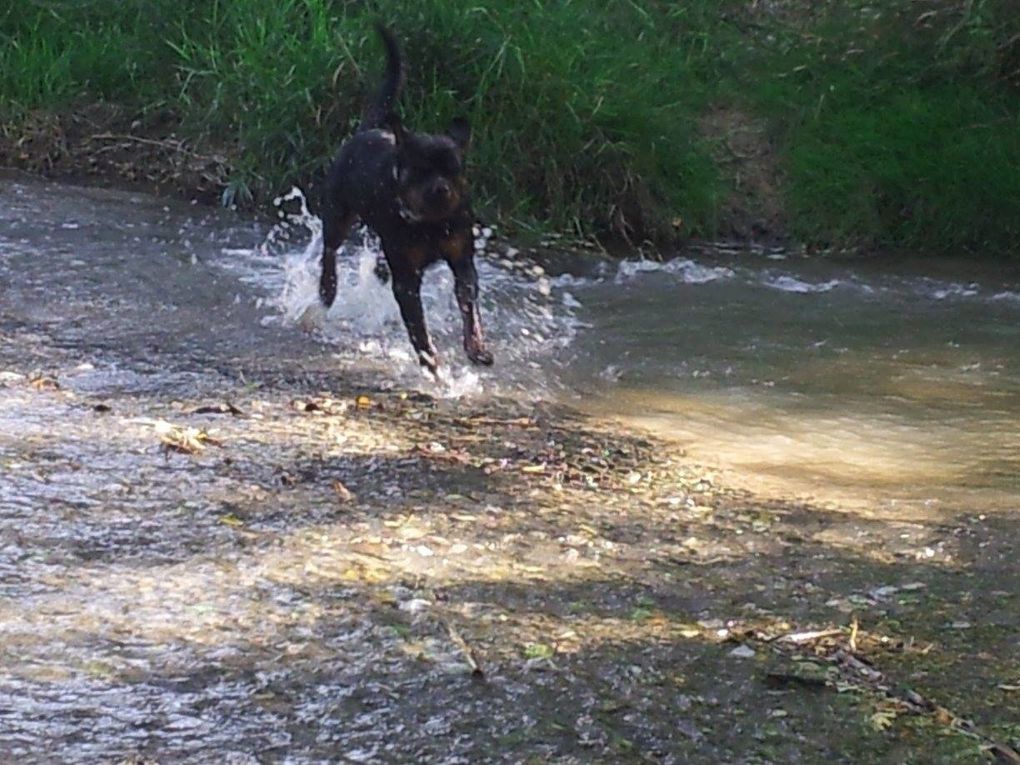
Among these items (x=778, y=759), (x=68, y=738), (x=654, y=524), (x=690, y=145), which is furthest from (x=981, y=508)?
(x=690, y=145)

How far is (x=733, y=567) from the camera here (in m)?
3.82

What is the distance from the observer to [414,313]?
599cm

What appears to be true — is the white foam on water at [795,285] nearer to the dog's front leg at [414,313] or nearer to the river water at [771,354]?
the river water at [771,354]

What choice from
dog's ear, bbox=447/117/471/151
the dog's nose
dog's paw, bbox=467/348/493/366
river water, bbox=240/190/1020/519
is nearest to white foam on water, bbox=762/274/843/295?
river water, bbox=240/190/1020/519

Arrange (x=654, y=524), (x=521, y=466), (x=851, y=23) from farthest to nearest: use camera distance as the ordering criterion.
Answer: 1. (x=851, y=23)
2. (x=521, y=466)
3. (x=654, y=524)

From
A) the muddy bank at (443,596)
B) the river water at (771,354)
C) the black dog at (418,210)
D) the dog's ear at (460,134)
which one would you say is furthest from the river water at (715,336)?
the dog's ear at (460,134)

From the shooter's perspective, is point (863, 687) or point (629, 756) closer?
point (629, 756)

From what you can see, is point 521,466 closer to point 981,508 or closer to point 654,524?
point 654,524

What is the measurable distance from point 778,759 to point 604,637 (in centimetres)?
62

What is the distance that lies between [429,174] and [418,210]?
0.15 meters

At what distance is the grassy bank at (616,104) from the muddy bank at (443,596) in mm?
3948

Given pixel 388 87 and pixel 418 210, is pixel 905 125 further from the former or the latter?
pixel 418 210

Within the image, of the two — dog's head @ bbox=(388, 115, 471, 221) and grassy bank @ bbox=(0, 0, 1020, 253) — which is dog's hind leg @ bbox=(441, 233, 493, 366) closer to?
dog's head @ bbox=(388, 115, 471, 221)

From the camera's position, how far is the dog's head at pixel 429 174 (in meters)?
5.75
